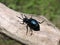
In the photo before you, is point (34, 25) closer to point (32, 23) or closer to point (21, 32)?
point (32, 23)

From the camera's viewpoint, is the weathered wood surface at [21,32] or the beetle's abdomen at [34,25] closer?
the weathered wood surface at [21,32]

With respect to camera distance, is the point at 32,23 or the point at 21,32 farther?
the point at 32,23

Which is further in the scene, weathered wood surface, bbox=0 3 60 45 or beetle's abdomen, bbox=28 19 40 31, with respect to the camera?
beetle's abdomen, bbox=28 19 40 31

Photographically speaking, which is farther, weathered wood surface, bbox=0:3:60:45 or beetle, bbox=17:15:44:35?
beetle, bbox=17:15:44:35

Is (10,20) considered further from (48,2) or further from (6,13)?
(48,2)

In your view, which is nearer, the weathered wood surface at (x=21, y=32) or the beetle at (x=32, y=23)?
the weathered wood surface at (x=21, y=32)

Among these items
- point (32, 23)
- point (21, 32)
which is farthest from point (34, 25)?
point (21, 32)

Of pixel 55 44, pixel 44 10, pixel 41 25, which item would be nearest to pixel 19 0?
pixel 44 10

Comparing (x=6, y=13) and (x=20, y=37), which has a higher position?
(x=6, y=13)
